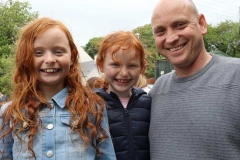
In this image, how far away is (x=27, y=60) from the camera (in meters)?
2.01

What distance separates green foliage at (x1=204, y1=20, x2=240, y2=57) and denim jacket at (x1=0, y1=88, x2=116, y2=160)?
153ft

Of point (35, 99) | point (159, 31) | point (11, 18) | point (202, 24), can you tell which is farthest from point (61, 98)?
point (11, 18)

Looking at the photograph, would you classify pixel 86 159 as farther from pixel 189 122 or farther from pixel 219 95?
pixel 219 95

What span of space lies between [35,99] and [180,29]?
3.93 ft

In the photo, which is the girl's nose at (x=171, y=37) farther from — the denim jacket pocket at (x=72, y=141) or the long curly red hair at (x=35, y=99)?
the denim jacket pocket at (x=72, y=141)

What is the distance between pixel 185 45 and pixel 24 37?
3.92 feet

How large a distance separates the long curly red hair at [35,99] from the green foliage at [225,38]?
46500mm

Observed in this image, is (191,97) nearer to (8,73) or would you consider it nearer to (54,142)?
(54,142)

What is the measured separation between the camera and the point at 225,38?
47438 millimetres

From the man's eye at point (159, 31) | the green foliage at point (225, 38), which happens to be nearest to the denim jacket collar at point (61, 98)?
the man's eye at point (159, 31)

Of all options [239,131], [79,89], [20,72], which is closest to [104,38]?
[79,89]

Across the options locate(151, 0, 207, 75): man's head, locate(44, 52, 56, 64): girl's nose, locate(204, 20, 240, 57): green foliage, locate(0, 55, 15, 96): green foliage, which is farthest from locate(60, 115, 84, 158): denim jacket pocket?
locate(204, 20, 240, 57): green foliage

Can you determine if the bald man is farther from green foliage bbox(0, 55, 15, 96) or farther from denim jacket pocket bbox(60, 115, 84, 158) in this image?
green foliage bbox(0, 55, 15, 96)

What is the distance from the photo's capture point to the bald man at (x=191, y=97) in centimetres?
186
